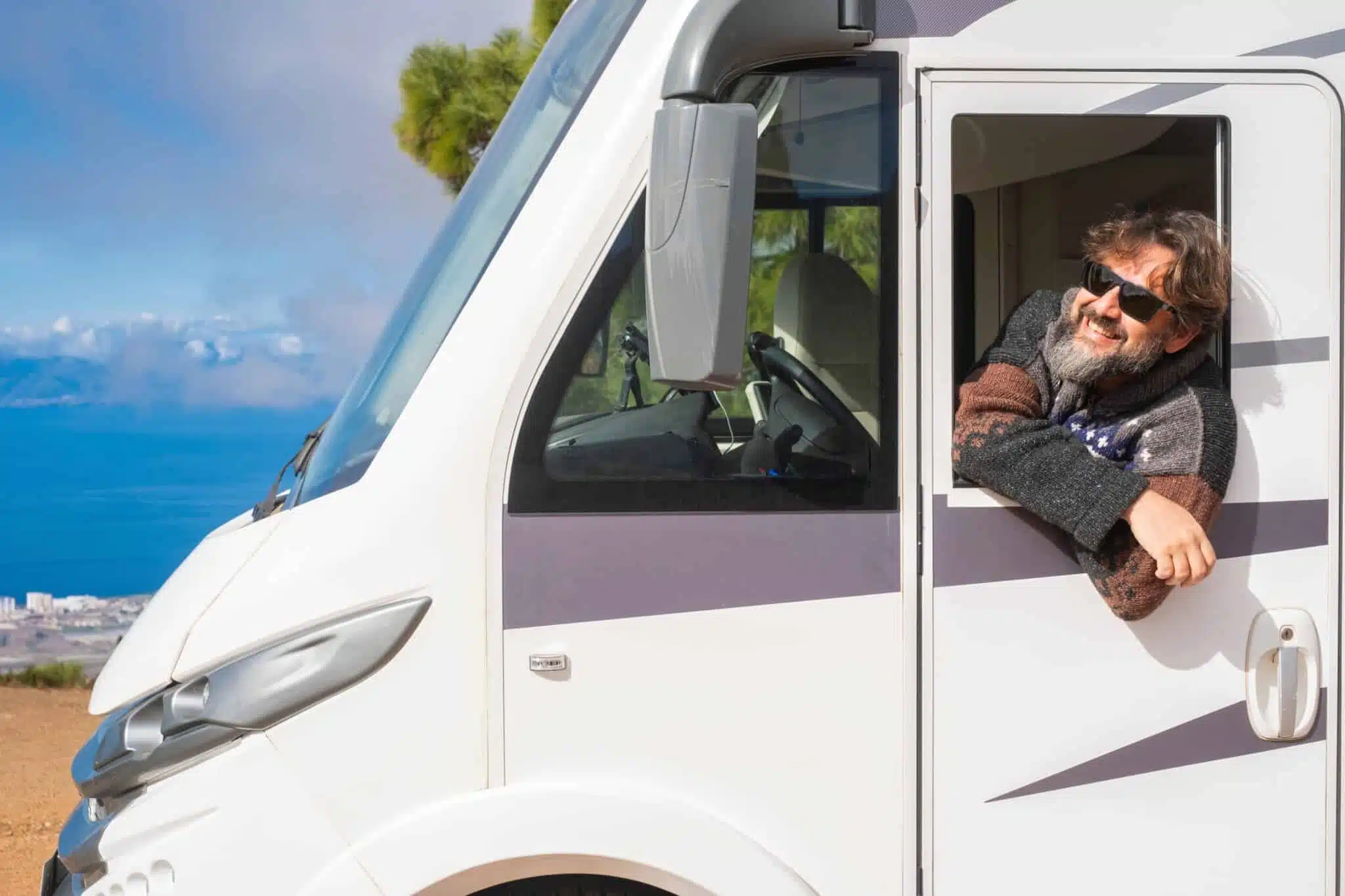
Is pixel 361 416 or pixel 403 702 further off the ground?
pixel 361 416

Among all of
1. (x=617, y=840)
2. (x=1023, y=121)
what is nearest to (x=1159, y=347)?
(x=1023, y=121)

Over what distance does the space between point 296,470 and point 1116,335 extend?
A: 1780 millimetres

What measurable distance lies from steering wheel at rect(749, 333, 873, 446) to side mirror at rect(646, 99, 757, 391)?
1.00ft

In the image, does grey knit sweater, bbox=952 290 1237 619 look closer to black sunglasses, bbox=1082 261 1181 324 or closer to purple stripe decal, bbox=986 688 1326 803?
black sunglasses, bbox=1082 261 1181 324

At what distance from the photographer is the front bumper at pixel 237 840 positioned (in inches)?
81.4

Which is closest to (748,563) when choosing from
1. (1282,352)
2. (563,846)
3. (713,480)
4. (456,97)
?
(713,480)

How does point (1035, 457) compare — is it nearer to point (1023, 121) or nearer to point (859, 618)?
point (859, 618)

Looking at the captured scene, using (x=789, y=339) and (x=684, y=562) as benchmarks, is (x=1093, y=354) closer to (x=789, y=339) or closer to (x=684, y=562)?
(x=789, y=339)

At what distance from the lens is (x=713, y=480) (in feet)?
7.32

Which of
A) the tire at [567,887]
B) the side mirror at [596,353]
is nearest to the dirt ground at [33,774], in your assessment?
the tire at [567,887]

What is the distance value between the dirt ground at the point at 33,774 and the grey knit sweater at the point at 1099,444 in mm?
4299

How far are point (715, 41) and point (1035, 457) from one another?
96 cm

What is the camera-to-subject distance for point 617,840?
2.10m

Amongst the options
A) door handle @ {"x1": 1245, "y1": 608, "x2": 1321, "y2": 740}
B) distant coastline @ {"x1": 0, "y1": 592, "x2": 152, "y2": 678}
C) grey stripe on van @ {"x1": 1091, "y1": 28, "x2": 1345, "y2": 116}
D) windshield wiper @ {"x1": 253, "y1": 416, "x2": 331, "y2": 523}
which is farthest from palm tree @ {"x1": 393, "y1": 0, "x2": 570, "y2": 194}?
door handle @ {"x1": 1245, "y1": 608, "x2": 1321, "y2": 740}
